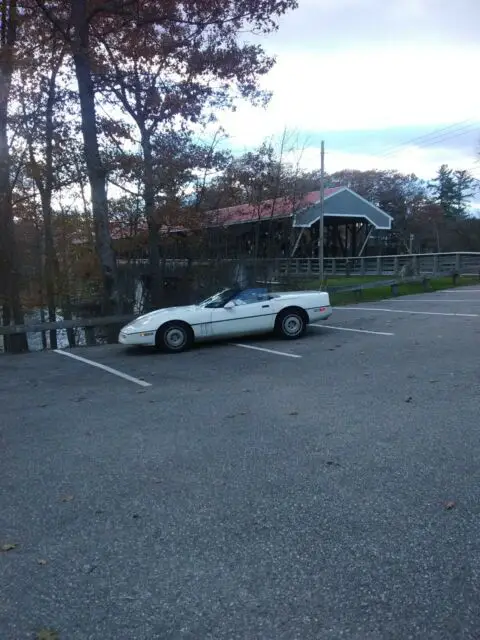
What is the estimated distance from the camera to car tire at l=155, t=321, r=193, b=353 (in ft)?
36.0

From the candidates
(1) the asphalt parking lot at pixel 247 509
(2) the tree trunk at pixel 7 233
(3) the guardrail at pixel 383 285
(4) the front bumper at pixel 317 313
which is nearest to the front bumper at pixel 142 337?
(1) the asphalt parking lot at pixel 247 509

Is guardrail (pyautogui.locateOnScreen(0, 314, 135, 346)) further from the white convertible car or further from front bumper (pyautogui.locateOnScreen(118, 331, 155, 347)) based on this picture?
front bumper (pyautogui.locateOnScreen(118, 331, 155, 347))

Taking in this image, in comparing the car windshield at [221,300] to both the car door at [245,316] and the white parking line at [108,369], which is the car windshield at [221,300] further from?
the white parking line at [108,369]

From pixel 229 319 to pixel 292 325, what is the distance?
1.47 meters

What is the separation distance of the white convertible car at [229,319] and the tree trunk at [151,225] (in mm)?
8193

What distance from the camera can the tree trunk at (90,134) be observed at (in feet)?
46.1

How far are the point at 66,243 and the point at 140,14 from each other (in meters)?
12.2

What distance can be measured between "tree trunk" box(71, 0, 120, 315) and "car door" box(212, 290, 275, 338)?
5852 millimetres

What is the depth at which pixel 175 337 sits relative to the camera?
11062 millimetres

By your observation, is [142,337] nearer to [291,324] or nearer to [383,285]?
[291,324]

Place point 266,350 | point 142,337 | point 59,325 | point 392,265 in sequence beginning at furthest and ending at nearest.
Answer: point 392,265 → point 59,325 → point 142,337 → point 266,350

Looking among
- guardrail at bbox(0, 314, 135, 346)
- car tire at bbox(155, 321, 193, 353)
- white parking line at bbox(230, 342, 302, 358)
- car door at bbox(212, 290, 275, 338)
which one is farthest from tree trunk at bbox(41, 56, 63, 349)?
white parking line at bbox(230, 342, 302, 358)

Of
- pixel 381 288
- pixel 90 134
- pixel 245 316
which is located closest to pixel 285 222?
pixel 381 288

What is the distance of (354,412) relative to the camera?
6.02 m
